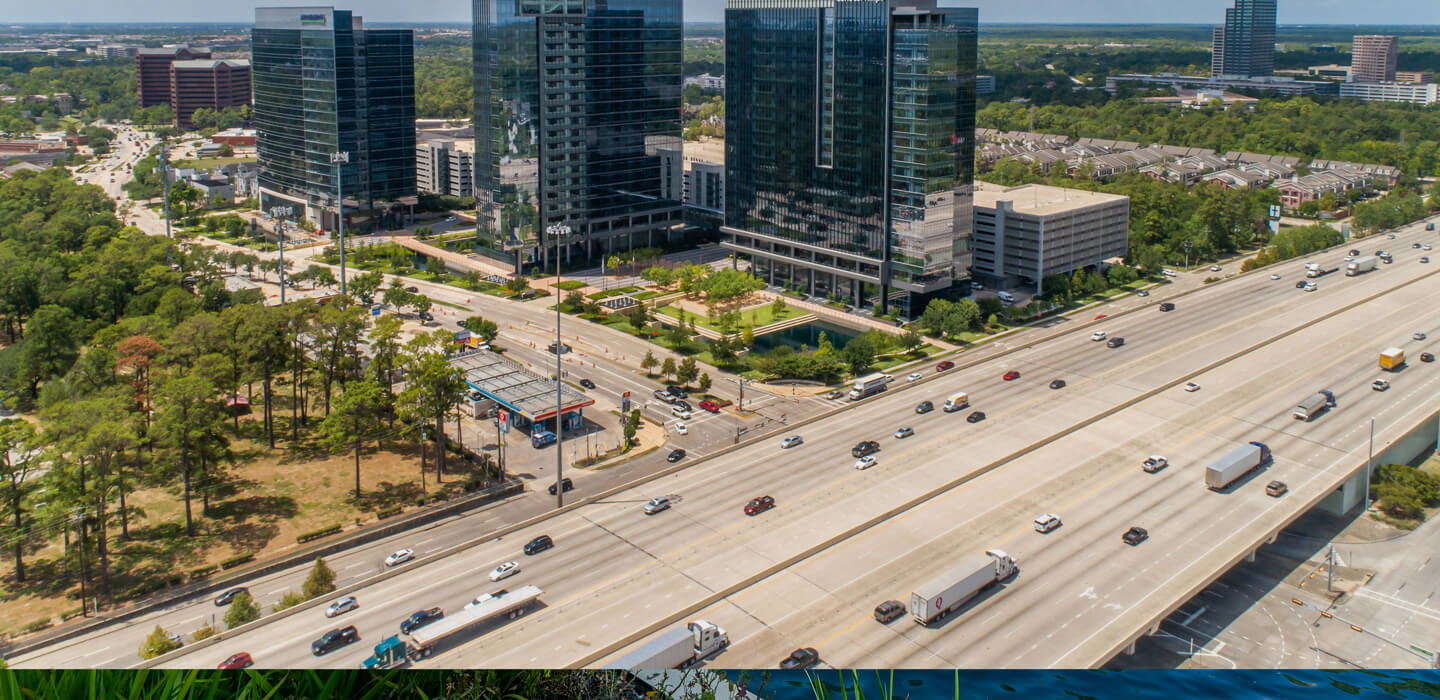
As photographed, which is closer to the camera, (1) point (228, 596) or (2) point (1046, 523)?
(2) point (1046, 523)

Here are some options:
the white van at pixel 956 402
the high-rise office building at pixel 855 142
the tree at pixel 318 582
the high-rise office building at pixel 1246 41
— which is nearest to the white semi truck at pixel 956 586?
the high-rise office building at pixel 1246 41

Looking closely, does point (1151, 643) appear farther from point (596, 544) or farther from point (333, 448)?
point (333, 448)

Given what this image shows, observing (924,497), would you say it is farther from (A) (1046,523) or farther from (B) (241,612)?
(B) (241,612)

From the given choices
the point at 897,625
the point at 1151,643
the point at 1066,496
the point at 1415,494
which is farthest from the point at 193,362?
the point at 1415,494

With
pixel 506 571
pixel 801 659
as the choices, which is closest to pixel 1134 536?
pixel 801 659

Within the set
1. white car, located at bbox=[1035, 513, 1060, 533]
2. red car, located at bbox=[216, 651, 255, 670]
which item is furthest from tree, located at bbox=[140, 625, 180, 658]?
white car, located at bbox=[1035, 513, 1060, 533]
